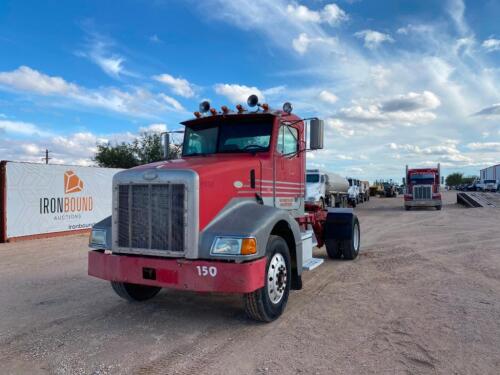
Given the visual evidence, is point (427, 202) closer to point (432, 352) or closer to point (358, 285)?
point (358, 285)

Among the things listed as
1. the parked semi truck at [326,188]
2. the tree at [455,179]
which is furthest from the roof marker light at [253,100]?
the tree at [455,179]

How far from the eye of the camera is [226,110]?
615 centimetres

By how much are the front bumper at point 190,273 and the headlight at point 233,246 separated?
0.12 m

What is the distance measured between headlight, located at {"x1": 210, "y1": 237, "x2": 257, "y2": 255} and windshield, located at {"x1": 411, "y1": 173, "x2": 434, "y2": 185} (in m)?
25.7

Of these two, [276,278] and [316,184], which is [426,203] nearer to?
[316,184]

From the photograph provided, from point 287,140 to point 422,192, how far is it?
920 inches

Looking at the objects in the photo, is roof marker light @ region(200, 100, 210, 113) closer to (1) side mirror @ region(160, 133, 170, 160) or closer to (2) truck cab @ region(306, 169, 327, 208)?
(1) side mirror @ region(160, 133, 170, 160)

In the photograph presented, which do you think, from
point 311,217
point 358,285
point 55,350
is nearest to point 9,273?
point 55,350

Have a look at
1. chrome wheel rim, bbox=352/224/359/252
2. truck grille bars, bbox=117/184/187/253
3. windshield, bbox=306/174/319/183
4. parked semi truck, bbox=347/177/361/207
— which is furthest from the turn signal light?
parked semi truck, bbox=347/177/361/207

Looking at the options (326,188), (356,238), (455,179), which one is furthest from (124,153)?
(455,179)

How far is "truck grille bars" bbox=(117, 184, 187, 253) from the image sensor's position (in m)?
4.49

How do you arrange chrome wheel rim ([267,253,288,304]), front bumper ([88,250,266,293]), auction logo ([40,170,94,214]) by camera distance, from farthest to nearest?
auction logo ([40,170,94,214]), chrome wheel rim ([267,253,288,304]), front bumper ([88,250,266,293])

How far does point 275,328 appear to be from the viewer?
4648 mm

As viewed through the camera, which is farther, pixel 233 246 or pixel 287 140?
pixel 287 140
